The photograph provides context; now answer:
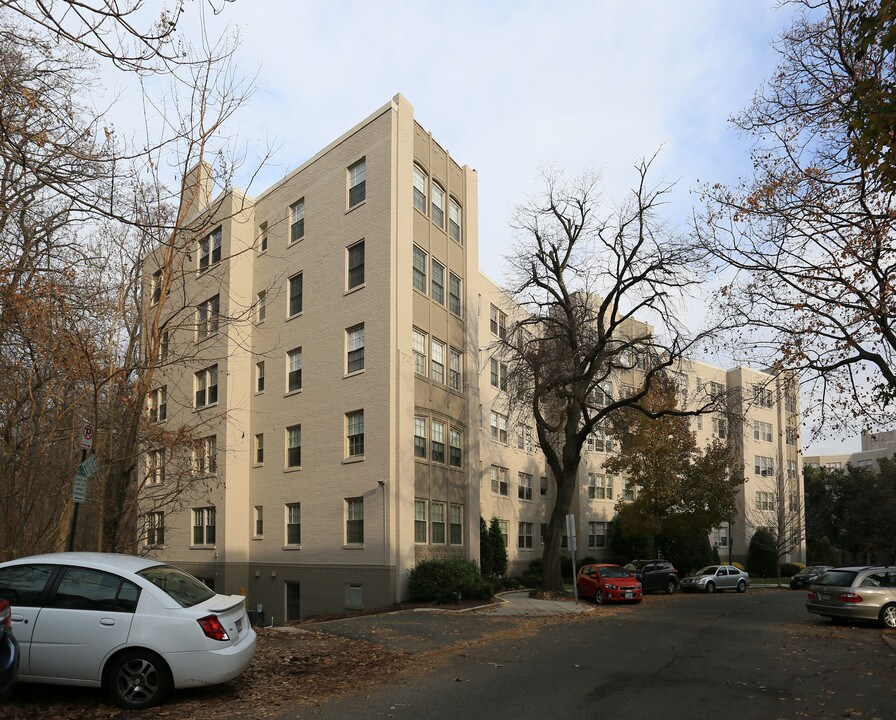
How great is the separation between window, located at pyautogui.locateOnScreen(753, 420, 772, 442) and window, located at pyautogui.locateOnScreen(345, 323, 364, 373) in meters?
43.8

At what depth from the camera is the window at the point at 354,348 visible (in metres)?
26.5

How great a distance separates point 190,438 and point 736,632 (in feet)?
42.8

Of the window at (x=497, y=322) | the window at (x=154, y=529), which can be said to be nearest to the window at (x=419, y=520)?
the window at (x=154, y=529)

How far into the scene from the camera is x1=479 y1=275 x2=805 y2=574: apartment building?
38406mm

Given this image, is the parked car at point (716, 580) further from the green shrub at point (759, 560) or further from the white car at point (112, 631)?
the white car at point (112, 631)

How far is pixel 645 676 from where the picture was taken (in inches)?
447

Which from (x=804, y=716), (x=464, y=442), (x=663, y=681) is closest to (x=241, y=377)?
(x=464, y=442)

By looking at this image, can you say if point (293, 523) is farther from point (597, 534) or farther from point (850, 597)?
point (597, 534)

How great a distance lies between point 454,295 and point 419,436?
6.25 metres

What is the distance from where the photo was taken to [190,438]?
16.6m

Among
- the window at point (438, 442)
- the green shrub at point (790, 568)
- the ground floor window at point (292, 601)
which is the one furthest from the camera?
the green shrub at point (790, 568)

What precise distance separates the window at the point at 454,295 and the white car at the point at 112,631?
2138cm

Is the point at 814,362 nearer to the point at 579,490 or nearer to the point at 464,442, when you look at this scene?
the point at 464,442

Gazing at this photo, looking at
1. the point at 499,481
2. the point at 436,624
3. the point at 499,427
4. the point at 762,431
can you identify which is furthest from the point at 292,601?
the point at 762,431
